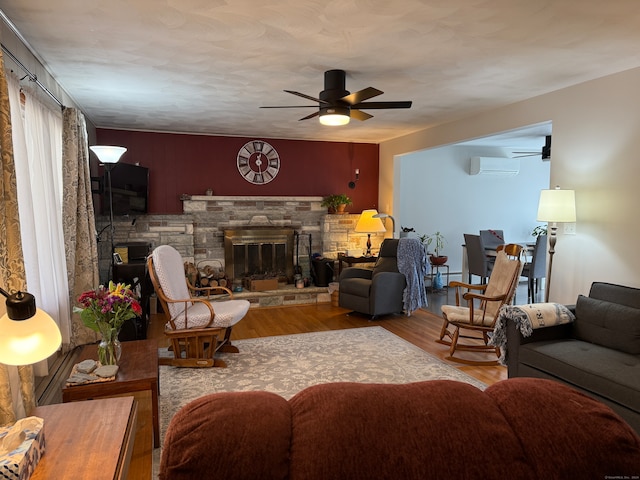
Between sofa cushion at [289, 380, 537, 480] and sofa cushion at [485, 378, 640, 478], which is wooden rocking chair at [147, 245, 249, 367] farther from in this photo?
sofa cushion at [485, 378, 640, 478]

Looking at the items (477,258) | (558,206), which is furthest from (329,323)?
(558,206)

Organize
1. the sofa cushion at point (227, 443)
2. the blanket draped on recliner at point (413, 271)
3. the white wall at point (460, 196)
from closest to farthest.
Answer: the sofa cushion at point (227, 443) < the blanket draped on recliner at point (413, 271) < the white wall at point (460, 196)

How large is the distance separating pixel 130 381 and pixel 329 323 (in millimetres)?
3121

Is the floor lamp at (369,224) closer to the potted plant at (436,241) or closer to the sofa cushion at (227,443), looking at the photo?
the potted plant at (436,241)

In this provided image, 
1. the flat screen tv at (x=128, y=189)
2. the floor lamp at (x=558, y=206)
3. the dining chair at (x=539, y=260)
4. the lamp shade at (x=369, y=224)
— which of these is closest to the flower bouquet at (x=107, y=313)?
the flat screen tv at (x=128, y=189)

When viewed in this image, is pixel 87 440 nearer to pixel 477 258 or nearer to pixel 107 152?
pixel 107 152

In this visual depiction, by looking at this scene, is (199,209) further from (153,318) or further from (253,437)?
(253,437)

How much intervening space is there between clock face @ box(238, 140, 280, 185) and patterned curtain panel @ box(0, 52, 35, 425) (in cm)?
453

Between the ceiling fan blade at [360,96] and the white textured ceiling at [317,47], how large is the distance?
23 cm

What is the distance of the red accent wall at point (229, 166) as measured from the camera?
6.10 m

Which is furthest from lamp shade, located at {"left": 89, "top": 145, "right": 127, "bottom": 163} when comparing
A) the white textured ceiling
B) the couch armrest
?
the couch armrest

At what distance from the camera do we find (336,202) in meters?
6.78

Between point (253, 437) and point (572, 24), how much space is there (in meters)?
2.78

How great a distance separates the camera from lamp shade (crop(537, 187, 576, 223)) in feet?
11.8
